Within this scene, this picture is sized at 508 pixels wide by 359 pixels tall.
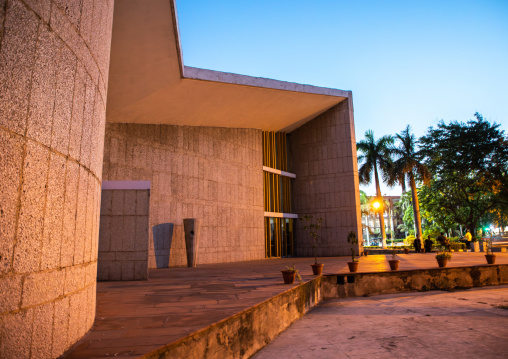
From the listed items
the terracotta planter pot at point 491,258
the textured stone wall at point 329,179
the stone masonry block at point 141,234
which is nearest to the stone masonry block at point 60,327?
the stone masonry block at point 141,234

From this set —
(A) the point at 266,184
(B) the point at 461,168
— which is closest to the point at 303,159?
(A) the point at 266,184

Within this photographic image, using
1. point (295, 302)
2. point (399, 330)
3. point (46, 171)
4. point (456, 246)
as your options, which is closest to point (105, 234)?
point (295, 302)

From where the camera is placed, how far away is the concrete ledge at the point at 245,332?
12.4ft

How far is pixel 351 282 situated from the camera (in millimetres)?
11312

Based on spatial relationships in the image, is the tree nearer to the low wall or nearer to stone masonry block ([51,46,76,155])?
the low wall

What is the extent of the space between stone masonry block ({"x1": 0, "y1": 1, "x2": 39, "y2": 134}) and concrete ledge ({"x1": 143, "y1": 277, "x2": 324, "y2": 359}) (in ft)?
7.34

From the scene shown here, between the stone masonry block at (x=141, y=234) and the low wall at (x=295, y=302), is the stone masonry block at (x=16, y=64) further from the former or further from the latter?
the stone masonry block at (x=141, y=234)

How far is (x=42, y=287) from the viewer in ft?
9.98

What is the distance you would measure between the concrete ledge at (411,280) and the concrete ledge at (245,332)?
8.75 ft

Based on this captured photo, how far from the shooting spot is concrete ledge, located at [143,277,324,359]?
379 centimetres

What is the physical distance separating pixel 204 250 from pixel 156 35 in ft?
33.6

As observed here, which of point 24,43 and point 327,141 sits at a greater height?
point 327,141

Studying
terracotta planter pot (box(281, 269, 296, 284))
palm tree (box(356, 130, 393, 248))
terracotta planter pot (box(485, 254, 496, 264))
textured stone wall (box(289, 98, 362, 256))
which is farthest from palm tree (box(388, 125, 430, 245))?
terracotta planter pot (box(281, 269, 296, 284))

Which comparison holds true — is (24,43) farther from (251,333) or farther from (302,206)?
(302,206)
